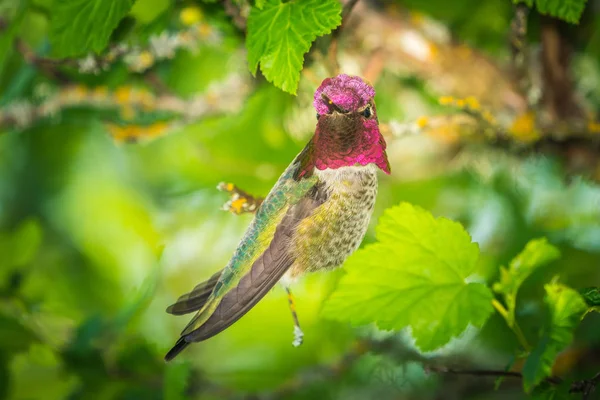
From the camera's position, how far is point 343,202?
17.1 inches

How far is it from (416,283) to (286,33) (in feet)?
0.76

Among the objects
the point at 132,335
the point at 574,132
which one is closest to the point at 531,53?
the point at 574,132

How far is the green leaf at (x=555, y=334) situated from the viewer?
1.42 feet

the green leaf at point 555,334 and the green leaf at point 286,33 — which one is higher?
the green leaf at point 286,33

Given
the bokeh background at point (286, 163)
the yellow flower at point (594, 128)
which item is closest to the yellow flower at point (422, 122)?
the bokeh background at point (286, 163)

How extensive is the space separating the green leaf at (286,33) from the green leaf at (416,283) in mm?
142

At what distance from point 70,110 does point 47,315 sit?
363 mm

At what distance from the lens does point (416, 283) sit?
0.47 m

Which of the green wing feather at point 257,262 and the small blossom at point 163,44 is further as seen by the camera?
the small blossom at point 163,44

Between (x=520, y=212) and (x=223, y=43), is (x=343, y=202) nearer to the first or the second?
(x=223, y=43)

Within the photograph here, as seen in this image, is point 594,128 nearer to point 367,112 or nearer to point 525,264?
point 525,264

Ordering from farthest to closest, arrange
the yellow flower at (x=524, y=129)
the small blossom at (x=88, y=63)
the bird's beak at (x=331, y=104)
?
the yellow flower at (x=524, y=129), the small blossom at (x=88, y=63), the bird's beak at (x=331, y=104)

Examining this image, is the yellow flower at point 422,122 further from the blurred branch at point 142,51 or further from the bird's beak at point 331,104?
the blurred branch at point 142,51

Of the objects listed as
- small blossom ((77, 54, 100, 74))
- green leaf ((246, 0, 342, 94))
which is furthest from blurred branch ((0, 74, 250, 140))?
green leaf ((246, 0, 342, 94))
